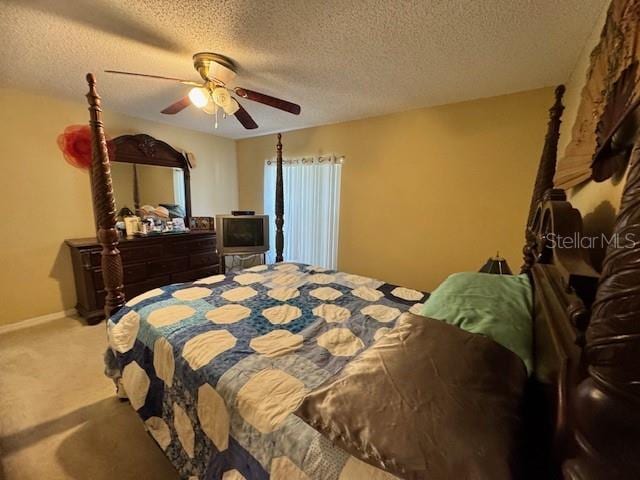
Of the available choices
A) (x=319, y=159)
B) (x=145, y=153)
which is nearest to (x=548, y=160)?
(x=319, y=159)

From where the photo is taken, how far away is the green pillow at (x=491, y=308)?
0.90m

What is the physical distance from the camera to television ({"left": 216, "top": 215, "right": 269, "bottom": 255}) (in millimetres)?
3580

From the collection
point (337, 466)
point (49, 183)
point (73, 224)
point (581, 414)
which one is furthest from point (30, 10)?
point (581, 414)

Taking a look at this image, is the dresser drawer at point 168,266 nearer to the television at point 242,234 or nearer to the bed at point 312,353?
the television at point 242,234

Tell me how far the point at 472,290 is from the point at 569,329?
600 millimetres

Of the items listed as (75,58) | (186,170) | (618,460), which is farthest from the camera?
(186,170)

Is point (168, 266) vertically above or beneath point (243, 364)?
beneath

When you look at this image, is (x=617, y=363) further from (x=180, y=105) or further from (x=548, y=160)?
(x=180, y=105)

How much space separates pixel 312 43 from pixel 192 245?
2892 millimetres

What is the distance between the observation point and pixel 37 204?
270 centimetres

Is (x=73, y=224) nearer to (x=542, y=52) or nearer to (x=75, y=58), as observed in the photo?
(x=75, y=58)

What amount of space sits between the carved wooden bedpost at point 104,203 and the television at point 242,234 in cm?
194

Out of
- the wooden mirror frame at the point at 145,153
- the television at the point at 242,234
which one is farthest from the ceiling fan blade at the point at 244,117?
the wooden mirror frame at the point at 145,153

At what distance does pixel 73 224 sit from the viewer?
2.93m
